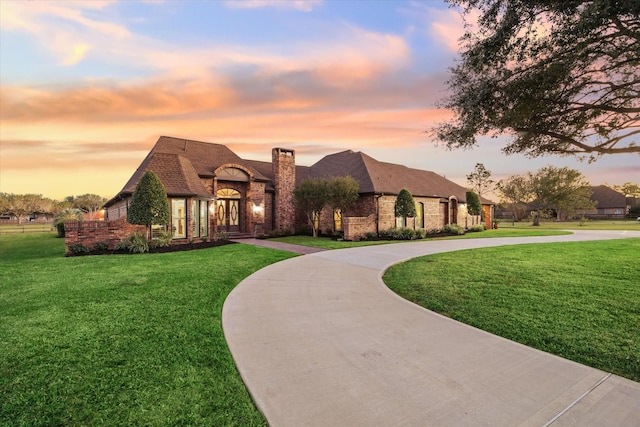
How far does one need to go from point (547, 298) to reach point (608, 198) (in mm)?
87046

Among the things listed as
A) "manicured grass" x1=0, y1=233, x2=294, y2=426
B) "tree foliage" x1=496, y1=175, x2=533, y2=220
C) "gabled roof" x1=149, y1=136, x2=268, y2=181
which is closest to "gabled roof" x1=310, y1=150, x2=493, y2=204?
"gabled roof" x1=149, y1=136, x2=268, y2=181

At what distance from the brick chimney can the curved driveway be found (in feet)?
51.2

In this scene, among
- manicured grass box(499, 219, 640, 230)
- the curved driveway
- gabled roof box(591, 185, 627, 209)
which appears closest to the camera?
the curved driveway

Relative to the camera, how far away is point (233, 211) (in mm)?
20141

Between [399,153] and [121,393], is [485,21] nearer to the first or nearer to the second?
[121,393]

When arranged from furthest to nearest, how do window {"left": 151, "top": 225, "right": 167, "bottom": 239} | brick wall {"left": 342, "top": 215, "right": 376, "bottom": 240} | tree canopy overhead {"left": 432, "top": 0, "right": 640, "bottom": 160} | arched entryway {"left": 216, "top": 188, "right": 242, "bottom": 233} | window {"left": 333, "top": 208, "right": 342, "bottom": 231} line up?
window {"left": 333, "top": 208, "right": 342, "bottom": 231}
arched entryway {"left": 216, "top": 188, "right": 242, "bottom": 233}
brick wall {"left": 342, "top": 215, "right": 376, "bottom": 240}
window {"left": 151, "top": 225, "right": 167, "bottom": 239}
tree canopy overhead {"left": 432, "top": 0, "right": 640, "bottom": 160}

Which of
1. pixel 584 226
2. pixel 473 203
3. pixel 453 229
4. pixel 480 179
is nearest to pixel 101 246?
pixel 453 229

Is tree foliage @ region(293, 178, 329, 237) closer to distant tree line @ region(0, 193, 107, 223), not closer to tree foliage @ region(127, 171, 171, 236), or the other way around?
tree foliage @ region(127, 171, 171, 236)

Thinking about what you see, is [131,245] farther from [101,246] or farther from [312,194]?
[312,194]

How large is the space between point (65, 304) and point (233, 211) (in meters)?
15.0

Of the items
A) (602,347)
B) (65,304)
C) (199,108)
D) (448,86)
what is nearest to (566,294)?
(602,347)

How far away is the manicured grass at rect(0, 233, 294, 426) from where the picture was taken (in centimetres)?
243

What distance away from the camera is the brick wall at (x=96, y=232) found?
1177cm

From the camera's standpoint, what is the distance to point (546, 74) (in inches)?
254
